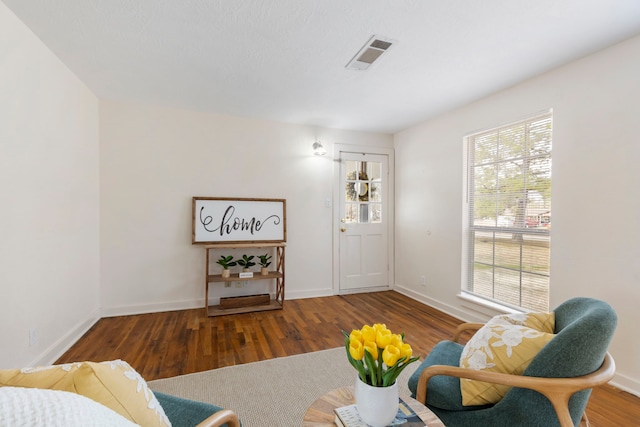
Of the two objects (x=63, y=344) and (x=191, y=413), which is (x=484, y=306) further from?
(x=63, y=344)

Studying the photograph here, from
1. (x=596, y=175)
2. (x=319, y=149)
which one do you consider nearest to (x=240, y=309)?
(x=319, y=149)

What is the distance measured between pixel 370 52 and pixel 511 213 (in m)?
2.09

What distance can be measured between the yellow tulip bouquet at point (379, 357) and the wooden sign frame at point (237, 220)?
9.81 ft

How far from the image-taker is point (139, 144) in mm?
3412

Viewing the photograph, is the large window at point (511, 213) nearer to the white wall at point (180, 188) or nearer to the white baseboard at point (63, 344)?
the white wall at point (180, 188)

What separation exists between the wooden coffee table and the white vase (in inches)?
5.9

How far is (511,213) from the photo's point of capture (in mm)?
2867

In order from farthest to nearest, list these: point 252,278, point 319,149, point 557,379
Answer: point 319,149
point 252,278
point 557,379

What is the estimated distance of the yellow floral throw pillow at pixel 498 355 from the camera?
3.93ft

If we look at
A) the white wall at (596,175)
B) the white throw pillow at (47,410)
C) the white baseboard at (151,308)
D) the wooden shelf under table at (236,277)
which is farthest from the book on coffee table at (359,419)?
the white baseboard at (151,308)

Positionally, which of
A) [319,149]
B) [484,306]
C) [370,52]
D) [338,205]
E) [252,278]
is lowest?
[484,306]

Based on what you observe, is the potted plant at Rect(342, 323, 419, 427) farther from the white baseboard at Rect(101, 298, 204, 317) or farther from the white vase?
the white baseboard at Rect(101, 298, 204, 317)

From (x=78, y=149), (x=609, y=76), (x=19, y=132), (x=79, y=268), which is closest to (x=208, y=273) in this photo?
(x=79, y=268)

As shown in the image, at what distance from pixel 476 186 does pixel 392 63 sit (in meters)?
1.74
